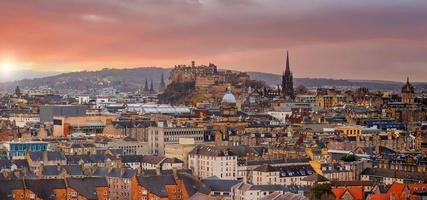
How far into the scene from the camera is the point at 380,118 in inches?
4749

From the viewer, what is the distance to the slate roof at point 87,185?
205 feet

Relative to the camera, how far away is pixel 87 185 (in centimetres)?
6303

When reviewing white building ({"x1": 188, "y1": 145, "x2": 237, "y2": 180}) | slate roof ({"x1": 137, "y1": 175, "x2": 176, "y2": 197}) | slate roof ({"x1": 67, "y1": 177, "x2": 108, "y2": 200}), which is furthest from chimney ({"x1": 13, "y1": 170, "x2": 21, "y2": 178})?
white building ({"x1": 188, "y1": 145, "x2": 237, "y2": 180})

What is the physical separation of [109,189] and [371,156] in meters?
23.8

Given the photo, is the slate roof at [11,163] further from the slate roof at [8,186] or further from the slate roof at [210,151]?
the slate roof at [210,151]

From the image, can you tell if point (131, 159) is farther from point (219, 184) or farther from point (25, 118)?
point (25, 118)

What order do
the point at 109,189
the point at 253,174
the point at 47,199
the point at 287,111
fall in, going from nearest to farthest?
the point at 47,199 < the point at 109,189 < the point at 253,174 < the point at 287,111

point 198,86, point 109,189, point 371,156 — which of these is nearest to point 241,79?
point 198,86

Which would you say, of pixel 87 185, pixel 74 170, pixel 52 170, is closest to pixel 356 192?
pixel 87 185

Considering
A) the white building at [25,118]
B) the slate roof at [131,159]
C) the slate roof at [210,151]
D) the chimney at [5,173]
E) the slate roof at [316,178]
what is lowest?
the white building at [25,118]

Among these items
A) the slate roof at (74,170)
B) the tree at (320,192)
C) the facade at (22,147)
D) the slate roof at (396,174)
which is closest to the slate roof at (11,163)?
the slate roof at (74,170)

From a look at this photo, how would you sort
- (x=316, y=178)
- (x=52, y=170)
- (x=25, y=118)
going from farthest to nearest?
(x=25, y=118)
(x=52, y=170)
(x=316, y=178)

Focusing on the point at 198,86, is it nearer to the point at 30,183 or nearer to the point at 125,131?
the point at 125,131

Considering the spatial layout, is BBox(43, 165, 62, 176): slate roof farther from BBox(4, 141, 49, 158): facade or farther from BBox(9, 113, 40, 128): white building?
BBox(9, 113, 40, 128): white building
